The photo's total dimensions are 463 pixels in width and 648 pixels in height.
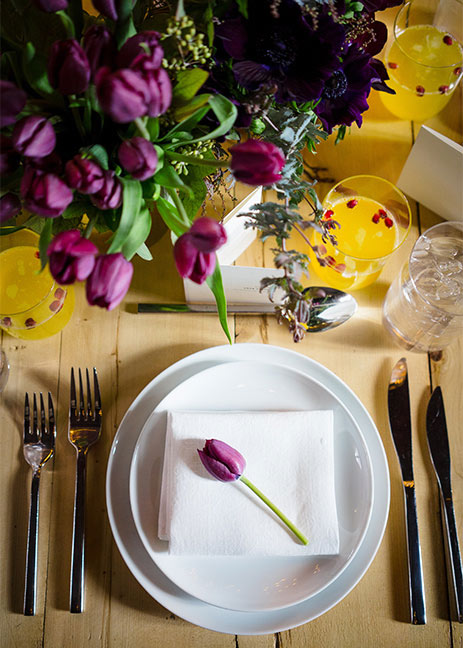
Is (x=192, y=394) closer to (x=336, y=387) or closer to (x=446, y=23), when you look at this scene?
(x=336, y=387)

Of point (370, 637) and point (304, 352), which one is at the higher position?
point (304, 352)

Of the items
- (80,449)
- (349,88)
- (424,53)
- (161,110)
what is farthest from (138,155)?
(424,53)

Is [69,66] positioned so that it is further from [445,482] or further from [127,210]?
[445,482]

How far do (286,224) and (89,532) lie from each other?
22.0 inches

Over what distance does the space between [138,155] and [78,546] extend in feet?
1.93

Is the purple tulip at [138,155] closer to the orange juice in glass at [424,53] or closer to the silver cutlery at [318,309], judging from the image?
the silver cutlery at [318,309]

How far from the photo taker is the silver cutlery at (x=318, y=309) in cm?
86

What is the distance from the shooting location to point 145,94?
0.39 m

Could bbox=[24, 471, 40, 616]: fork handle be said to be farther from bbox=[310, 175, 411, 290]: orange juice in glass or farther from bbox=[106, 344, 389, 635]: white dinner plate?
bbox=[310, 175, 411, 290]: orange juice in glass

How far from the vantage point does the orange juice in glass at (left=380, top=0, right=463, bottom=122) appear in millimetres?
898

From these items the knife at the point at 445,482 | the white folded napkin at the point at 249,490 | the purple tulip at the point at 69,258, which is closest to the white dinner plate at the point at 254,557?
the white folded napkin at the point at 249,490

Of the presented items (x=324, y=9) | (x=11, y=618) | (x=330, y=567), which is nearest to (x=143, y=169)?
(x=324, y=9)

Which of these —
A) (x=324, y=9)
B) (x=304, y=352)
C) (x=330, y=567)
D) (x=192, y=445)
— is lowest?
(x=330, y=567)

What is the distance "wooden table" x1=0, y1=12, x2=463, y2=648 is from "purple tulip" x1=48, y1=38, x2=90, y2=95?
496 millimetres
